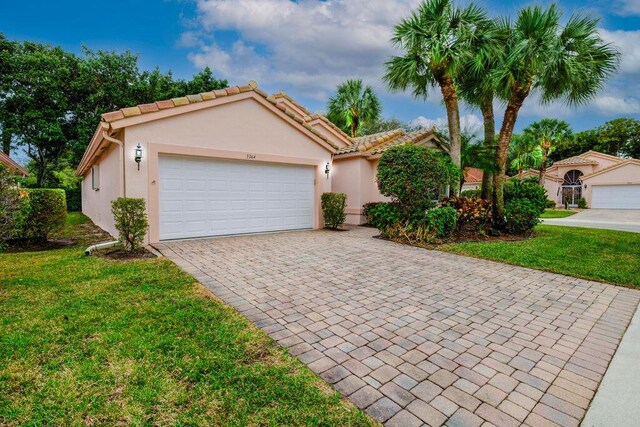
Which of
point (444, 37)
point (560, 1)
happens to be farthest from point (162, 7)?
point (560, 1)

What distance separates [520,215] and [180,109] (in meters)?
10.2

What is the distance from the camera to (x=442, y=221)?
8586mm

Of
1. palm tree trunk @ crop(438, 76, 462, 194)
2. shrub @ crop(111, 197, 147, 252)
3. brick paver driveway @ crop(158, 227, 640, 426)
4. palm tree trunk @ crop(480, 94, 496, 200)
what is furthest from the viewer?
palm tree trunk @ crop(480, 94, 496, 200)

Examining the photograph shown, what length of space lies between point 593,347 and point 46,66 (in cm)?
2749

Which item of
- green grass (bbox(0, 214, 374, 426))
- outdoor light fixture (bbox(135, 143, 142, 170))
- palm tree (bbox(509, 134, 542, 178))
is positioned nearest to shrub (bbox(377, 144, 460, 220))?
green grass (bbox(0, 214, 374, 426))

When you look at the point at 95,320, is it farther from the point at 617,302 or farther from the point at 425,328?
the point at 617,302

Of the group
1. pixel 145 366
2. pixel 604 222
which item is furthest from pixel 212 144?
pixel 604 222

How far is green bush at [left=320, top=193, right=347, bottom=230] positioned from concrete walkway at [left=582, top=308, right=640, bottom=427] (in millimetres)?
8187

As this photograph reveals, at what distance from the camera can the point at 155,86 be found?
72.5 ft

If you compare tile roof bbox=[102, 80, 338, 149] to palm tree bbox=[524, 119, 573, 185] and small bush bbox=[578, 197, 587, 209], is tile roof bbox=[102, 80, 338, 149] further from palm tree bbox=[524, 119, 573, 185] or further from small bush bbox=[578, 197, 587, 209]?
small bush bbox=[578, 197, 587, 209]

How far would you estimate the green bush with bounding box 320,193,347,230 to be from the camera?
424 inches

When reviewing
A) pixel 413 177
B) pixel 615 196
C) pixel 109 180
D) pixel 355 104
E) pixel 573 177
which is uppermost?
pixel 355 104

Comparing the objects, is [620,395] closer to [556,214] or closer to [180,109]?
[180,109]

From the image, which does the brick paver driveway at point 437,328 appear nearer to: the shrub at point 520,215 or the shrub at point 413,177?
the shrub at point 413,177
